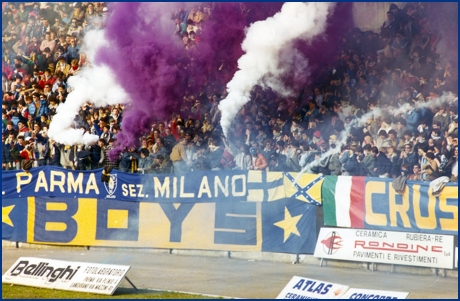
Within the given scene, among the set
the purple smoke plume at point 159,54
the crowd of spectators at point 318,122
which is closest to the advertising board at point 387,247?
the crowd of spectators at point 318,122

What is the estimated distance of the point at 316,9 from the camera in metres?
18.0

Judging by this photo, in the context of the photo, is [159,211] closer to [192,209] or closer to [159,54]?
[192,209]

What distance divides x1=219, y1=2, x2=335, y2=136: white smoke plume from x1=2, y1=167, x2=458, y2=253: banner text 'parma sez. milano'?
88.4 inches

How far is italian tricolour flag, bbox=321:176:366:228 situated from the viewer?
14250 mm

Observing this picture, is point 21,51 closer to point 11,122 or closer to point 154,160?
point 11,122

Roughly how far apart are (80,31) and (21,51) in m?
2.69

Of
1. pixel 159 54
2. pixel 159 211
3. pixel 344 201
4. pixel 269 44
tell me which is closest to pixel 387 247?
pixel 344 201

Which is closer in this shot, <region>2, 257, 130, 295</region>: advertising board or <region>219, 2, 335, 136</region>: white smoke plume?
<region>2, 257, 130, 295</region>: advertising board

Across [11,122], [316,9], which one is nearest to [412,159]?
[316,9]

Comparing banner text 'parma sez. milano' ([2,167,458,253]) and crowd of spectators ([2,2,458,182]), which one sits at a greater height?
crowd of spectators ([2,2,458,182])

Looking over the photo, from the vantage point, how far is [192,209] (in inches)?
645

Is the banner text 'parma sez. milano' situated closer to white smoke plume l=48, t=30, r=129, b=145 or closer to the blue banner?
the blue banner

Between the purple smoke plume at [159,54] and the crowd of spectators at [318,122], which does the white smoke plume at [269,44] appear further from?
the purple smoke plume at [159,54]

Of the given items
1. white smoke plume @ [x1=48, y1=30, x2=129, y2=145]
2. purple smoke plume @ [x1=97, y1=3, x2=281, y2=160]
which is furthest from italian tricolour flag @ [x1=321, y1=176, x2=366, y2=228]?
white smoke plume @ [x1=48, y1=30, x2=129, y2=145]
